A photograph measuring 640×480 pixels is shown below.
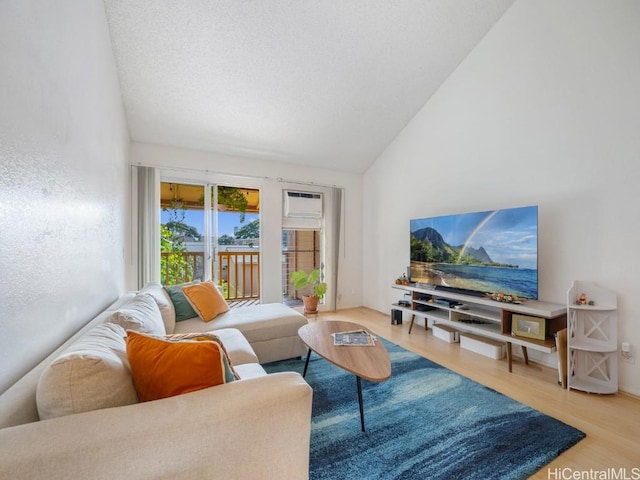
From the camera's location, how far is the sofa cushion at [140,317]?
1420 mm

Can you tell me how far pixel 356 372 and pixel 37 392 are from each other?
52.2 inches

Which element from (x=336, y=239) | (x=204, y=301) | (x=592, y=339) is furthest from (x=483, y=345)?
(x=204, y=301)

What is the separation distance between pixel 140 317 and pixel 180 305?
1084 mm

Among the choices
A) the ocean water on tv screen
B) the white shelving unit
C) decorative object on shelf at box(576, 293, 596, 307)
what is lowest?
the white shelving unit

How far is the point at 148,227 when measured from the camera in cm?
337

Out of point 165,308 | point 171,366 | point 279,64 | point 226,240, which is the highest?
point 279,64

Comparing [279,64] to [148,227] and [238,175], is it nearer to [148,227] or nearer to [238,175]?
[238,175]

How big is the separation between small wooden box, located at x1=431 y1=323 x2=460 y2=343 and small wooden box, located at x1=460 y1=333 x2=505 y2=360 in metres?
0.13

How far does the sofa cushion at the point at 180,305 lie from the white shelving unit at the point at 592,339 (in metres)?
3.31

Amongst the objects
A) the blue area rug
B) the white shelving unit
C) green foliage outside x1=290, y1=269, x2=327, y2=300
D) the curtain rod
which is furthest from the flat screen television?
the curtain rod

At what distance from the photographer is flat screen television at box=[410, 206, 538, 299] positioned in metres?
2.44

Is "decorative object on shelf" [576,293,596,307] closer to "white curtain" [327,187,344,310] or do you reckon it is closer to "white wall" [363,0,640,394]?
"white wall" [363,0,640,394]

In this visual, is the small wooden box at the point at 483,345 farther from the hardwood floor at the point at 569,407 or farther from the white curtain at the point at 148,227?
the white curtain at the point at 148,227

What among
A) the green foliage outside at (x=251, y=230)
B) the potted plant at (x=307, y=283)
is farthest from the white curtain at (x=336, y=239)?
the green foliage outside at (x=251, y=230)
